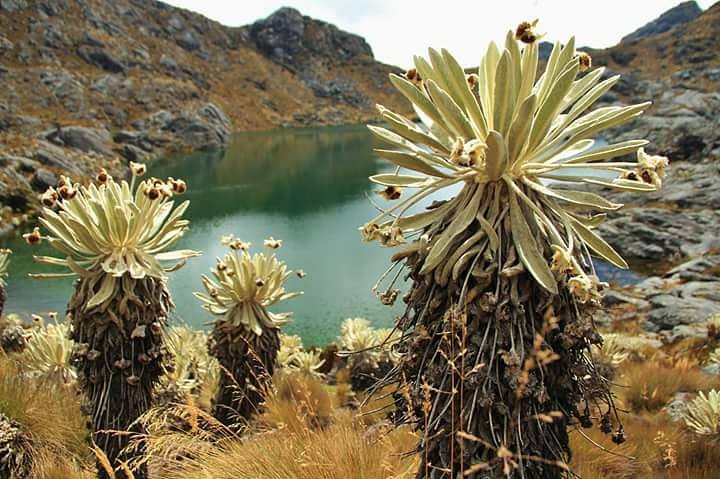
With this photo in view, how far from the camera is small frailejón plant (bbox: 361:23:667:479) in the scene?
1.91 meters

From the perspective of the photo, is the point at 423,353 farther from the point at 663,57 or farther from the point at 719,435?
the point at 663,57

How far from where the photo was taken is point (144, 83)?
63.5 m

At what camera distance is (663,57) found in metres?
90.6

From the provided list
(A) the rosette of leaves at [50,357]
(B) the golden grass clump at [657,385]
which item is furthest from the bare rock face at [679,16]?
(A) the rosette of leaves at [50,357]

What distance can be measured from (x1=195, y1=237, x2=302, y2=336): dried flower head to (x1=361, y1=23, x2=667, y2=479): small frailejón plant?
351cm

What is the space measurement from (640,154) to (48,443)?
17.5 ft

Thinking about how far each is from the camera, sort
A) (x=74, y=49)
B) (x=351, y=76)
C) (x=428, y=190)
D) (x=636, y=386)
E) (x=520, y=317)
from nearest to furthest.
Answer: (x=520, y=317), (x=428, y=190), (x=636, y=386), (x=74, y=49), (x=351, y=76)

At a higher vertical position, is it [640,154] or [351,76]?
[351,76]

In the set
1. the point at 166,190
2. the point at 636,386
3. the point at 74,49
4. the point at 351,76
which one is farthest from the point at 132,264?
the point at 351,76

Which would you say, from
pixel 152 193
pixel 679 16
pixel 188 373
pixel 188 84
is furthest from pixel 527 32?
pixel 679 16

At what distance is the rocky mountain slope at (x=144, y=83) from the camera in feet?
130

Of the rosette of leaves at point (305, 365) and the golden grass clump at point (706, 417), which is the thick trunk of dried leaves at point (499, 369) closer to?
the golden grass clump at point (706, 417)

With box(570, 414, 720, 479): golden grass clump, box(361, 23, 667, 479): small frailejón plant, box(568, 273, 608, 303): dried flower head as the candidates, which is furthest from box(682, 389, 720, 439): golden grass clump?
box(568, 273, 608, 303): dried flower head

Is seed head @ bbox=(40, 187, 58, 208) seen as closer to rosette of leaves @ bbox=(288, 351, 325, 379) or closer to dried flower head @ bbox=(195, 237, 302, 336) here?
dried flower head @ bbox=(195, 237, 302, 336)
